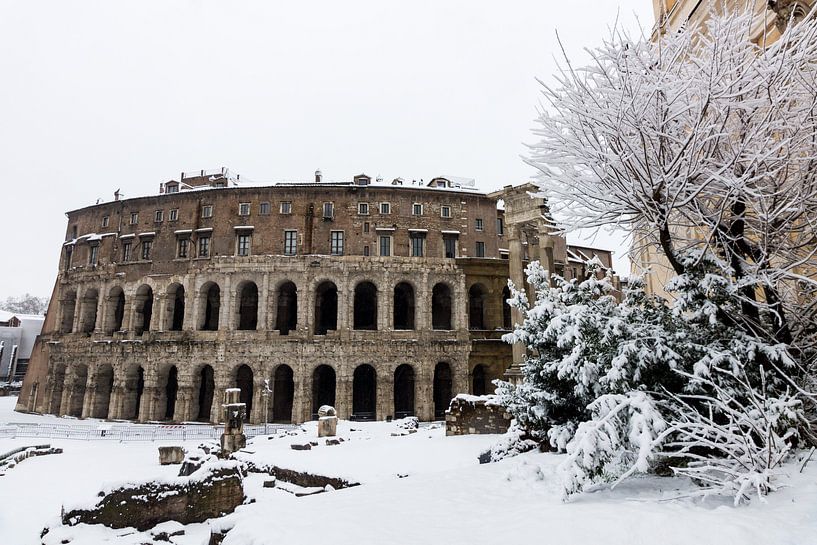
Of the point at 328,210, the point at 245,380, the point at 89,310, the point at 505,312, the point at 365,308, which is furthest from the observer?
the point at 89,310

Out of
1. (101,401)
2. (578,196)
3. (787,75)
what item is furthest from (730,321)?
(101,401)

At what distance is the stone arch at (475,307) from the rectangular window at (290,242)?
11.0 meters

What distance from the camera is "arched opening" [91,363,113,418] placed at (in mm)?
31703

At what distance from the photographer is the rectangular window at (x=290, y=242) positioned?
30984 mm

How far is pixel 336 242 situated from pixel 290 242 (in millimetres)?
2823

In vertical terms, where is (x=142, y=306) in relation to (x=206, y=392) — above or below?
above

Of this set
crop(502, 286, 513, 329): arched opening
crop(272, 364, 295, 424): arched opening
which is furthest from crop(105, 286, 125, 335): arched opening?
crop(502, 286, 513, 329): arched opening

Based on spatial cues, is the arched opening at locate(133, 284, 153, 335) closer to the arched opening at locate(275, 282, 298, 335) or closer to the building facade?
the building facade

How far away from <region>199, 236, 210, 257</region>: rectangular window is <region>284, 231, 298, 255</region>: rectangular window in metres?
4.97

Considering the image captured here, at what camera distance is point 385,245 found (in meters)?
30.9

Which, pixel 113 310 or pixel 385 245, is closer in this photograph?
pixel 385 245

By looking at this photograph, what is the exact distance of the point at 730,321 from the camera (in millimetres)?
6512

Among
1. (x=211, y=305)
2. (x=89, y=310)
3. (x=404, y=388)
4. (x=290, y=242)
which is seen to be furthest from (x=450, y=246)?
(x=89, y=310)

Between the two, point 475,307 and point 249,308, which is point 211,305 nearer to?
point 249,308
